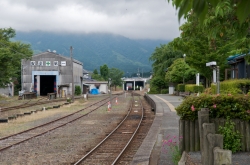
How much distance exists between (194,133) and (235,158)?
1207 millimetres

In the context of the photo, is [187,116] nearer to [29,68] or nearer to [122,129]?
[122,129]

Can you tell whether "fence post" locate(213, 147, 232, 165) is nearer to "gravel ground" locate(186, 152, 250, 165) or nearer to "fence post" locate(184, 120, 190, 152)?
"gravel ground" locate(186, 152, 250, 165)

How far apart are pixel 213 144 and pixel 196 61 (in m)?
21.9

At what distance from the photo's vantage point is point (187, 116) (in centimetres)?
832

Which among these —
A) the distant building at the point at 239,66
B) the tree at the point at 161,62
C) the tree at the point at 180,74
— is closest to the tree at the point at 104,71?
the tree at the point at 161,62

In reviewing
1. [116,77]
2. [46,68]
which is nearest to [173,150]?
[46,68]

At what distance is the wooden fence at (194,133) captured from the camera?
8.02 meters

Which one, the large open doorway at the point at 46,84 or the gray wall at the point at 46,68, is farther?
the large open doorway at the point at 46,84

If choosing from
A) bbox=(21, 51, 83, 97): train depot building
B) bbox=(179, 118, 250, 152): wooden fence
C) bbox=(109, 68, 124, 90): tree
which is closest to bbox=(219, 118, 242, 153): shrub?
bbox=(179, 118, 250, 152): wooden fence

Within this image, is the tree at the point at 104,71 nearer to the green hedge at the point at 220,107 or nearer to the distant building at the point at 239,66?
the distant building at the point at 239,66

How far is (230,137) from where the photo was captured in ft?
25.9

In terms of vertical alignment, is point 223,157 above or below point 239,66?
below

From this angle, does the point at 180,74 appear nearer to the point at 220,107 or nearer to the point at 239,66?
the point at 239,66

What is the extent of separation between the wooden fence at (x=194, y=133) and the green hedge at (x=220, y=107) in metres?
0.12
